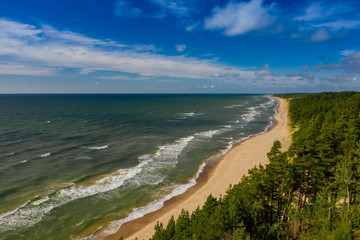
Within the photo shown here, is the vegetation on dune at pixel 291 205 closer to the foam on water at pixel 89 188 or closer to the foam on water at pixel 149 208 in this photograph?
the foam on water at pixel 149 208

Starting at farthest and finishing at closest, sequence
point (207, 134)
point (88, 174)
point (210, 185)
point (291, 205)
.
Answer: point (207, 134) < point (88, 174) < point (210, 185) < point (291, 205)

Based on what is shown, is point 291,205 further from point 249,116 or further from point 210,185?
point 249,116

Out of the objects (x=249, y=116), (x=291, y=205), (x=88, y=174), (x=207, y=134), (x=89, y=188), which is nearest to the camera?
(x=291, y=205)

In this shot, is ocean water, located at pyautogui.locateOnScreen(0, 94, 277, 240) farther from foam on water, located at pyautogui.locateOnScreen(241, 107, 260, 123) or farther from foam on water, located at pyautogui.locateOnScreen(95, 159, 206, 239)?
foam on water, located at pyautogui.locateOnScreen(241, 107, 260, 123)

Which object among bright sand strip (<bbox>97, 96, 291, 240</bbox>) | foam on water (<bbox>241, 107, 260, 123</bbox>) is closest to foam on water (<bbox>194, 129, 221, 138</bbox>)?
bright sand strip (<bbox>97, 96, 291, 240</bbox>)

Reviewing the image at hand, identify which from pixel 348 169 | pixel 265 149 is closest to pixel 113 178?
pixel 348 169

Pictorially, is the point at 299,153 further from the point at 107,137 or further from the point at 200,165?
the point at 107,137

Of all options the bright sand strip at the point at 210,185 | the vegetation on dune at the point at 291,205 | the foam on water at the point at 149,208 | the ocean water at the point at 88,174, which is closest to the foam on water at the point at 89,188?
the ocean water at the point at 88,174

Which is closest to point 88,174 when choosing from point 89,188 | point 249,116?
point 89,188
